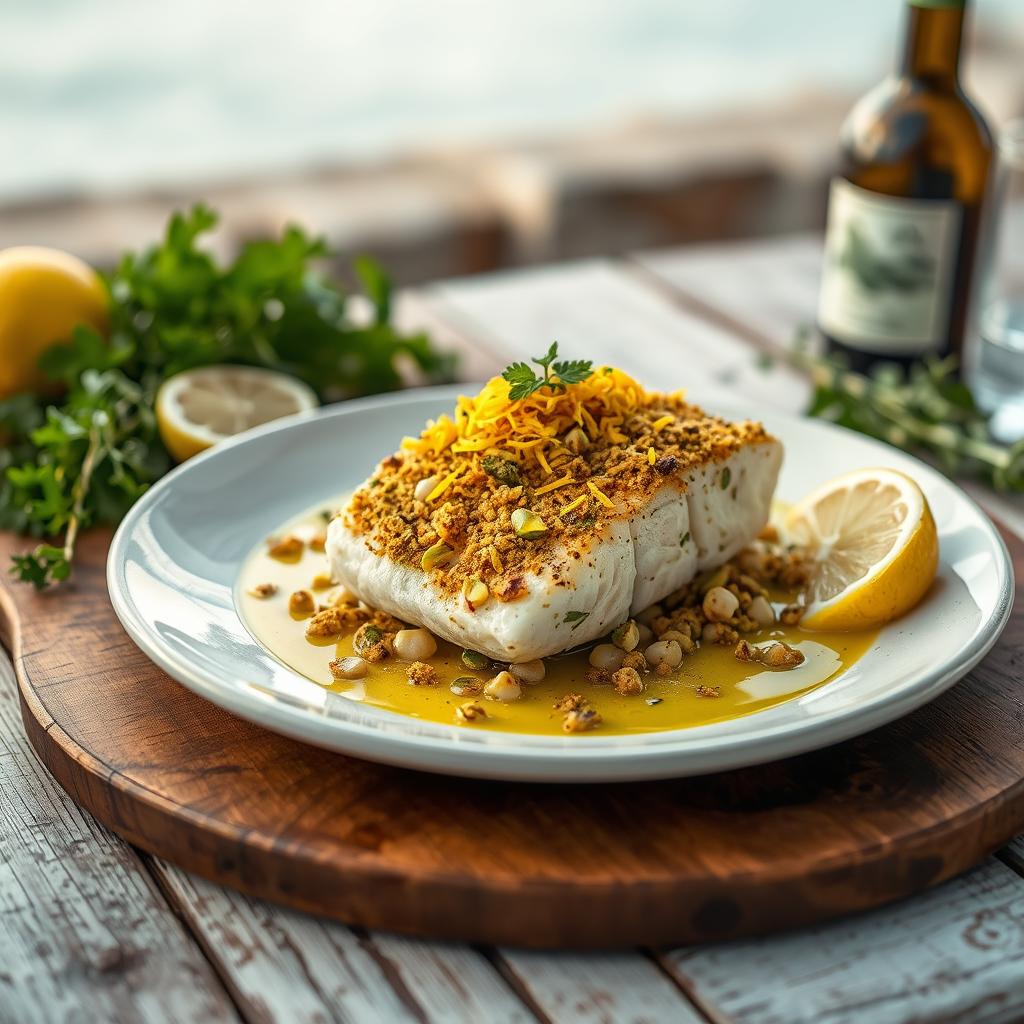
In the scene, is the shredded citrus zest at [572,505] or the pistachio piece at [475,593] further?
the shredded citrus zest at [572,505]

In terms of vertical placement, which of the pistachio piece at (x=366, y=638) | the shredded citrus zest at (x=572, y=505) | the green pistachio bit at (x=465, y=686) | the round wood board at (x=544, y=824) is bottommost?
the round wood board at (x=544, y=824)

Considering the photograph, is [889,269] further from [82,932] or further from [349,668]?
[82,932]

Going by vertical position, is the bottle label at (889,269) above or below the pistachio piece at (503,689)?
above

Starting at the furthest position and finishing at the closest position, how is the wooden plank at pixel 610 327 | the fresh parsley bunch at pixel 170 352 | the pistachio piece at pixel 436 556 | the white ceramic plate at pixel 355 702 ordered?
the wooden plank at pixel 610 327 → the fresh parsley bunch at pixel 170 352 → the pistachio piece at pixel 436 556 → the white ceramic plate at pixel 355 702

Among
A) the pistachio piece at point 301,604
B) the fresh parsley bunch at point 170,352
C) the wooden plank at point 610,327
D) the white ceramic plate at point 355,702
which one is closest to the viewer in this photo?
the white ceramic plate at point 355,702

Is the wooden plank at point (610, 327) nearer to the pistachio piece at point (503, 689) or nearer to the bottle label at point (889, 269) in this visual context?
the bottle label at point (889, 269)

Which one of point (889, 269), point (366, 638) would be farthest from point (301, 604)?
point (889, 269)

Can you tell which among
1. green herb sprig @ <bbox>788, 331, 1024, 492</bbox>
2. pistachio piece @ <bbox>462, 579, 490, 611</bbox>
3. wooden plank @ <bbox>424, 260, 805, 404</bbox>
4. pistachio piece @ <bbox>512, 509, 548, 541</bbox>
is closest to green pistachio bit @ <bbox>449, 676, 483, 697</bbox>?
A: pistachio piece @ <bbox>462, 579, 490, 611</bbox>


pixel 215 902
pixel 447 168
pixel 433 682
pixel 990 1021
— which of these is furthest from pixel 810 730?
pixel 447 168

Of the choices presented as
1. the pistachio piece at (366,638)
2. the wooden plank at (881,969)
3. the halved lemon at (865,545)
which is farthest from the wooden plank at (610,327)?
the wooden plank at (881,969)
